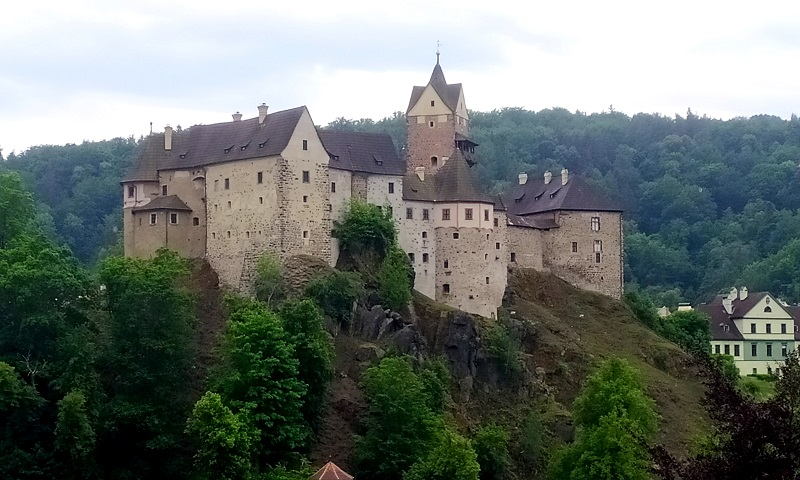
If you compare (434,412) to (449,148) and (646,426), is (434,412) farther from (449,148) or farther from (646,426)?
(449,148)

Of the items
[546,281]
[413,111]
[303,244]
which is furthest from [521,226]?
[303,244]

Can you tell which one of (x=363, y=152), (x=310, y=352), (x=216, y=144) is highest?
(x=216, y=144)

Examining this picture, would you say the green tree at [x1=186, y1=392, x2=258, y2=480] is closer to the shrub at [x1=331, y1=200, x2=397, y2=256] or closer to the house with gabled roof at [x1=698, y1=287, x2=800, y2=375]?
the shrub at [x1=331, y1=200, x2=397, y2=256]

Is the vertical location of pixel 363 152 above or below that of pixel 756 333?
above

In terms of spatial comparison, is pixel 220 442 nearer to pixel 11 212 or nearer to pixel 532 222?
pixel 11 212

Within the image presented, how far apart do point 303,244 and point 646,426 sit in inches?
746

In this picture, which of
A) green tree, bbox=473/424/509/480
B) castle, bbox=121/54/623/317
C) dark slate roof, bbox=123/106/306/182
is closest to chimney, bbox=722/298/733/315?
castle, bbox=121/54/623/317

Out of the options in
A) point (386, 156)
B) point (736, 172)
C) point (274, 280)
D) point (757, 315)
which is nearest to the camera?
point (274, 280)

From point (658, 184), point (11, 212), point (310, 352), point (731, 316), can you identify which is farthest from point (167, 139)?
point (658, 184)

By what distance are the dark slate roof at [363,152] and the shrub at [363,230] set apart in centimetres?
272

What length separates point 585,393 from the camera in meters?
65.6

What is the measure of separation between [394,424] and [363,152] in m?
18.3

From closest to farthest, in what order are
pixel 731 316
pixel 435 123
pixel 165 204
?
pixel 165 204
pixel 435 123
pixel 731 316

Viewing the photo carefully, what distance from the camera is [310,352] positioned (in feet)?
200
